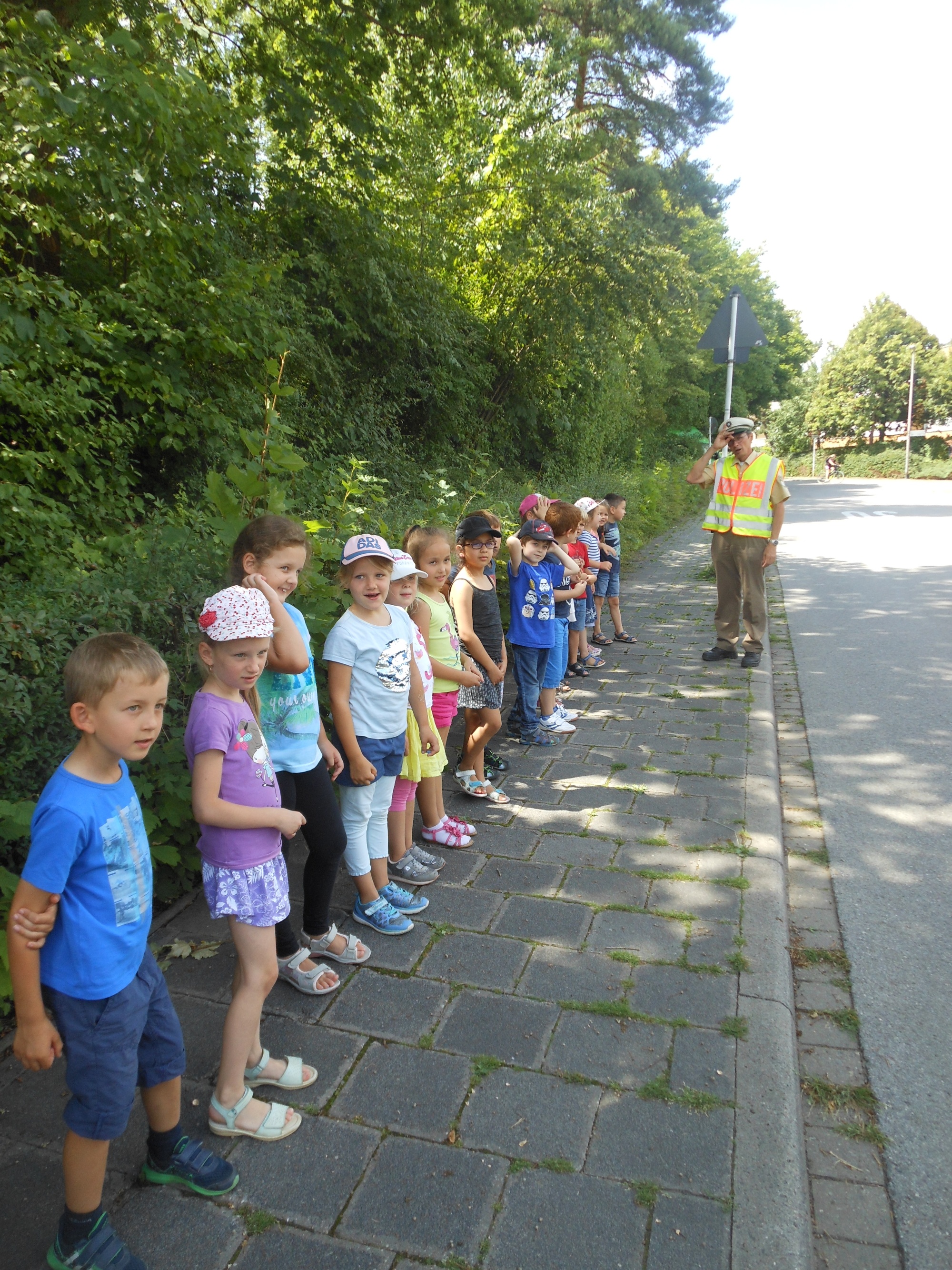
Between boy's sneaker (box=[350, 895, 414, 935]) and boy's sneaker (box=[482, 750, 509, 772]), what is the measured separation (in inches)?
71.8

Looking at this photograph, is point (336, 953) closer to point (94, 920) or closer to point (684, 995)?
point (684, 995)

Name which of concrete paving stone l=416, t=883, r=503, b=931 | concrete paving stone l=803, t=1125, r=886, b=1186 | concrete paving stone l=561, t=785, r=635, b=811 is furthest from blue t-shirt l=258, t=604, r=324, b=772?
concrete paving stone l=561, t=785, r=635, b=811

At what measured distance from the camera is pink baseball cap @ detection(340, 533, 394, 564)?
344 cm

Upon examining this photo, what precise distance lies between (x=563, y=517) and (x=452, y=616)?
215cm

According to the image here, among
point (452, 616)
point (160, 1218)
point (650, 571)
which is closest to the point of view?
point (160, 1218)

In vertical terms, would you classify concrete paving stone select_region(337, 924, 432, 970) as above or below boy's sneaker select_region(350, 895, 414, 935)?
below

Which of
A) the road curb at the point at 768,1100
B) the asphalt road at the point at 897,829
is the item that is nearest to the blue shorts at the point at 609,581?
the asphalt road at the point at 897,829

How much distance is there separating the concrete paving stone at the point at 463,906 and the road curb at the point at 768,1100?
1.05m

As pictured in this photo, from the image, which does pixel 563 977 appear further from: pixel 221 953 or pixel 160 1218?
pixel 160 1218

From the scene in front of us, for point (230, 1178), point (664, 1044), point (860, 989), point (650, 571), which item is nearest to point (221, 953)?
point (230, 1178)

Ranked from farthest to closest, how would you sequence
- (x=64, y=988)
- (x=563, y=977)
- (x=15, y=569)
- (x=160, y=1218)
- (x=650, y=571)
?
1. (x=650, y=571)
2. (x=15, y=569)
3. (x=563, y=977)
4. (x=160, y=1218)
5. (x=64, y=988)

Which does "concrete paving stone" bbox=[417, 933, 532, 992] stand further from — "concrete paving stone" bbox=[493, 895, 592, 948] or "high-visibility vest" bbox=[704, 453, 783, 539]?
"high-visibility vest" bbox=[704, 453, 783, 539]

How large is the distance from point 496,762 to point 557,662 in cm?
96

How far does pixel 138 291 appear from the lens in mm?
6777
